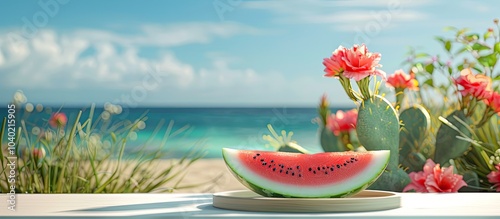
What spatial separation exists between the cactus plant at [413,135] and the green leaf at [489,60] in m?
0.48

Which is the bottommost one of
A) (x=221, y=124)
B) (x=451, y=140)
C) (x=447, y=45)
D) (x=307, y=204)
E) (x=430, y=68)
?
(x=307, y=204)

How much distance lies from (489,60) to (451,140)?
0.57 metres

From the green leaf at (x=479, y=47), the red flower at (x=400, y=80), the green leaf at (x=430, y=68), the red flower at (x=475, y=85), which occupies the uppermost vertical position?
the green leaf at (x=479, y=47)

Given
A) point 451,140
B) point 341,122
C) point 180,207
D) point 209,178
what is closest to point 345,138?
point 341,122

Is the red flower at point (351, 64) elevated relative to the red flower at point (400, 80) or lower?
lower

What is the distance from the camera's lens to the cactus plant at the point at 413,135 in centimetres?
367

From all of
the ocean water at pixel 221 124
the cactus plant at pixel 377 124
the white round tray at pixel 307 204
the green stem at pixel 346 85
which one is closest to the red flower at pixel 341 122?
the cactus plant at pixel 377 124

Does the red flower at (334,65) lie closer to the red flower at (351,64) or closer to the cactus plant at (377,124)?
the red flower at (351,64)

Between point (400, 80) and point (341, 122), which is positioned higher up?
point (400, 80)

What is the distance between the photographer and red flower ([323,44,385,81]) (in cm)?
262

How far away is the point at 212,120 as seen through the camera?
20.0 metres

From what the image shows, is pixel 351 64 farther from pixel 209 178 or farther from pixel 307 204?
pixel 209 178

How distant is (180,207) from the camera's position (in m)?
1.81

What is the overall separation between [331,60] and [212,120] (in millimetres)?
17405
